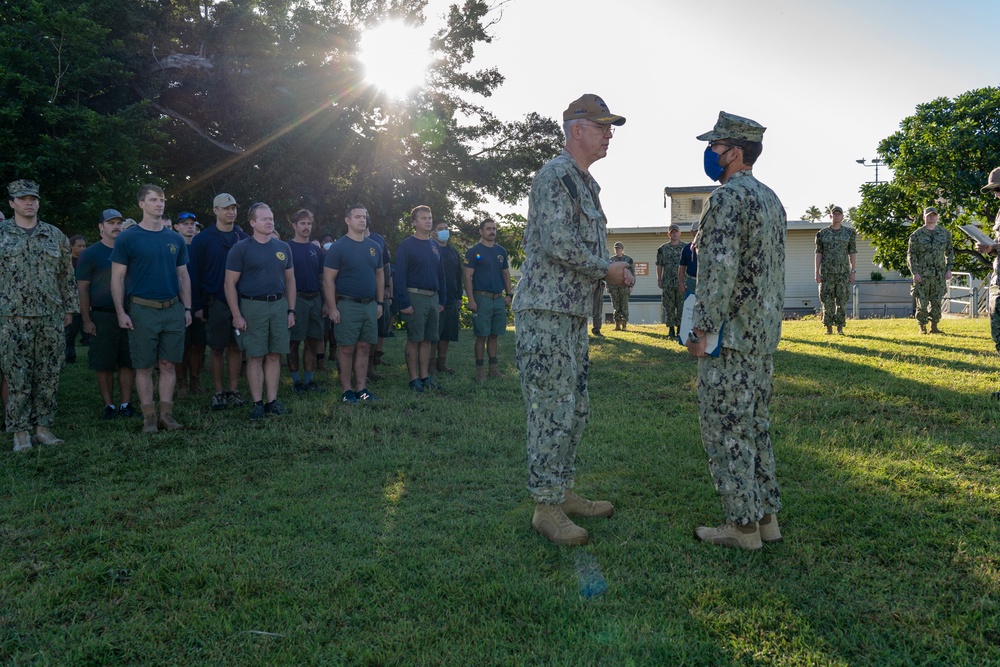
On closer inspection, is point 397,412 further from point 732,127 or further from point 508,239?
point 508,239

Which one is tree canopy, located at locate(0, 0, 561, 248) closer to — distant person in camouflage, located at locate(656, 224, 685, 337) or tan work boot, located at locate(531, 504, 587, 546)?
distant person in camouflage, located at locate(656, 224, 685, 337)

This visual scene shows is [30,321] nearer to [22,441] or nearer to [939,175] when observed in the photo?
[22,441]

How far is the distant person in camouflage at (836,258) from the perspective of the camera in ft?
41.1

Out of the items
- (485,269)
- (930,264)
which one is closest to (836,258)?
(930,264)

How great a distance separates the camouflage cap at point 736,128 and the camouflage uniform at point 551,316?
77 cm

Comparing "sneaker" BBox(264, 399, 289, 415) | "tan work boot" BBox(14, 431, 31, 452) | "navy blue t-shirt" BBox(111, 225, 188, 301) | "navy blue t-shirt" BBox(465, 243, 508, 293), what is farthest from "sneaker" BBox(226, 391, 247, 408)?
"navy blue t-shirt" BBox(465, 243, 508, 293)

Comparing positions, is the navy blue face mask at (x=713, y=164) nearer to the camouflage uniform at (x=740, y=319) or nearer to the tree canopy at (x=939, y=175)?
the camouflage uniform at (x=740, y=319)

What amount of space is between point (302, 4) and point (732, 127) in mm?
18299

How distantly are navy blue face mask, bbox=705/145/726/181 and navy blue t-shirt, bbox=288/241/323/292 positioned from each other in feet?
20.8

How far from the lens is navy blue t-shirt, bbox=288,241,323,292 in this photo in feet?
29.3

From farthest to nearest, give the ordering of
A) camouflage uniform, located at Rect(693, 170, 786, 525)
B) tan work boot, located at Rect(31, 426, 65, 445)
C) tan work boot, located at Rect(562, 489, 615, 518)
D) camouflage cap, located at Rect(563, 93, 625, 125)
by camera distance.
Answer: tan work boot, located at Rect(31, 426, 65, 445)
tan work boot, located at Rect(562, 489, 615, 518)
camouflage cap, located at Rect(563, 93, 625, 125)
camouflage uniform, located at Rect(693, 170, 786, 525)

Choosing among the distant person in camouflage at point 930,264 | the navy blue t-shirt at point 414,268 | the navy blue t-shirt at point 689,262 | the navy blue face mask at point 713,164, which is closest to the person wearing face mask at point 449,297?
the navy blue t-shirt at point 414,268

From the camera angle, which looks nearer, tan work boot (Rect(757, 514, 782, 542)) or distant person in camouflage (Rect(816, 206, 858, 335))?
tan work boot (Rect(757, 514, 782, 542))

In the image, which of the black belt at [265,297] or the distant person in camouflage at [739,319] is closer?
the distant person in camouflage at [739,319]
